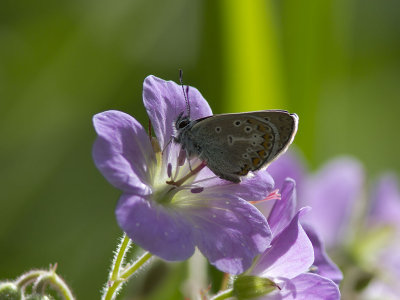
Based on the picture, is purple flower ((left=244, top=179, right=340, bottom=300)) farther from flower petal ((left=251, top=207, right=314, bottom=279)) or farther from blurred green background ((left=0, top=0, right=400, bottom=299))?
blurred green background ((left=0, top=0, right=400, bottom=299))

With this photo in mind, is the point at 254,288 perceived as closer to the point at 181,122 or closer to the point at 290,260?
the point at 290,260

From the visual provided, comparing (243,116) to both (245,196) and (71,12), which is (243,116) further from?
(71,12)

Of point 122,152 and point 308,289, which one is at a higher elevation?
point 122,152

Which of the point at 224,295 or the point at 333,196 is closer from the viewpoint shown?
the point at 224,295

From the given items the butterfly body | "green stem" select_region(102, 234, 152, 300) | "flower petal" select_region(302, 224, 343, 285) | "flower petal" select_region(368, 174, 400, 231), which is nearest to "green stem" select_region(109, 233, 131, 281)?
"green stem" select_region(102, 234, 152, 300)

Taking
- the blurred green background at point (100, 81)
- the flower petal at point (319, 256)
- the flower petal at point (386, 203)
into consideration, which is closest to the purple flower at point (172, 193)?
the flower petal at point (319, 256)

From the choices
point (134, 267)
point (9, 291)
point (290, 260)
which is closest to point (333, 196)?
point (290, 260)
